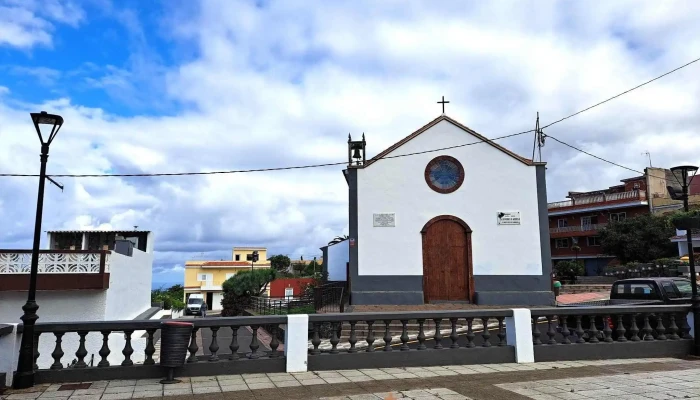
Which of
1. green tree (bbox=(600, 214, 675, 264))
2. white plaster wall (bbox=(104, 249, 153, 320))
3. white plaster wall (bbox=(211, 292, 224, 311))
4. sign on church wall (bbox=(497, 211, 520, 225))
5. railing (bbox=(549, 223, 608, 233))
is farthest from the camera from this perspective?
white plaster wall (bbox=(211, 292, 224, 311))

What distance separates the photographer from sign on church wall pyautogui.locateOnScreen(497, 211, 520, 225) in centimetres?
1864

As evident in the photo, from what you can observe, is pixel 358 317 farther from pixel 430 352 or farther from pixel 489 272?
pixel 489 272

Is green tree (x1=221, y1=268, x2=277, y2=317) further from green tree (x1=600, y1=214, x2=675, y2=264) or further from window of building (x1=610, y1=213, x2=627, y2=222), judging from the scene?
A: window of building (x1=610, y1=213, x2=627, y2=222)

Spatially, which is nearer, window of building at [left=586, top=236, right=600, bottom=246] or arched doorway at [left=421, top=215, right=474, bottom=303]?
arched doorway at [left=421, top=215, right=474, bottom=303]

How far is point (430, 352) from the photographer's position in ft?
27.1

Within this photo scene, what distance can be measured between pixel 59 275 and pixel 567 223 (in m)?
46.1

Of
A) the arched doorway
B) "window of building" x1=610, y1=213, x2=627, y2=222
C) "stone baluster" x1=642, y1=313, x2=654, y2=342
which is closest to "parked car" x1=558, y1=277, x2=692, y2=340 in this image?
"stone baluster" x1=642, y1=313, x2=654, y2=342

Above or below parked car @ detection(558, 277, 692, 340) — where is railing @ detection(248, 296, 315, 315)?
below

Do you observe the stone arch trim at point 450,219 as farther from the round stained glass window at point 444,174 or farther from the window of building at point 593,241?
the window of building at point 593,241

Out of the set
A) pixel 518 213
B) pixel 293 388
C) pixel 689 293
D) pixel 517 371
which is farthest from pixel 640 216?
pixel 293 388

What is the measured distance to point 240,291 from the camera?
32.8 m

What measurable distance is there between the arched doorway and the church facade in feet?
0.12

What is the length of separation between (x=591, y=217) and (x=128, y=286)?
138 feet

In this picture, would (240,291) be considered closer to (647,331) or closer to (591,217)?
(647,331)
